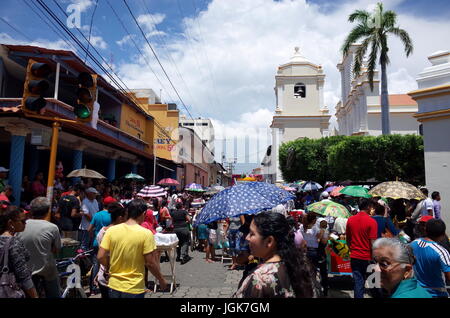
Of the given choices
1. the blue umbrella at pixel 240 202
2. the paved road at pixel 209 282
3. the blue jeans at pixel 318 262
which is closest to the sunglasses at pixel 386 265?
the blue umbrella at pixel 240 202

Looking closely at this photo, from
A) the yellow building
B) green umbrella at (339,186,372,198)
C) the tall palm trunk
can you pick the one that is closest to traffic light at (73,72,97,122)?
green umbrella at (339,186,372,198)

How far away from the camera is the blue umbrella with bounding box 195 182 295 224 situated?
5375 millimetres

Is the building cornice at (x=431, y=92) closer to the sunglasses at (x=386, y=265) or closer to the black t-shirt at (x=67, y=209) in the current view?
the sunglasses at (x=386, y=265)

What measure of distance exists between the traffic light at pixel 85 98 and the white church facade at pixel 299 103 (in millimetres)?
36221

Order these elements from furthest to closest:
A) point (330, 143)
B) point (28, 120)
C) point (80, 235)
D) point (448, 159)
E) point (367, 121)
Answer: point (367, 121), point (330, 143), point (448, 159), point (28, 120), point (80, 235)

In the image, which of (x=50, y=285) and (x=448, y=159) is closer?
(x=50, y=285)

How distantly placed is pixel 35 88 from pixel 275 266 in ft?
16.5

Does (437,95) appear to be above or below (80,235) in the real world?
above

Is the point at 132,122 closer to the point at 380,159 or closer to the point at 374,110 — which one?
the point at 380,159

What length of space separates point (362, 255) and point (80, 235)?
6422 mm

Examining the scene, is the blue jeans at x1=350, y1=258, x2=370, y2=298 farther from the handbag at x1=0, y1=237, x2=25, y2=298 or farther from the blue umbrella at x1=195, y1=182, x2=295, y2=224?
the handbag at x1=0, y1=237, x2=25, y2=298

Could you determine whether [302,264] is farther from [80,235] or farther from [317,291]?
[80,235]

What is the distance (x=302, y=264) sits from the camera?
2291 mm
